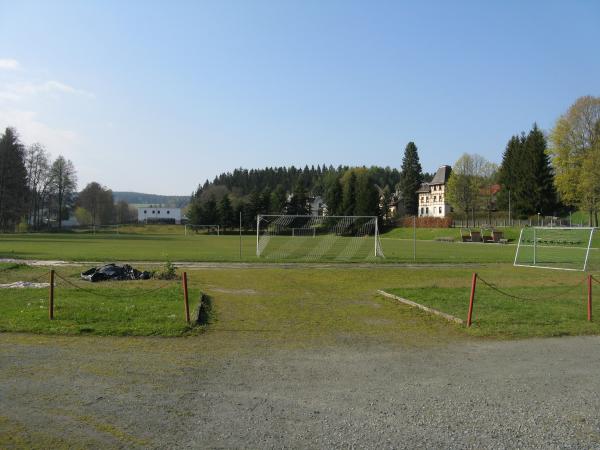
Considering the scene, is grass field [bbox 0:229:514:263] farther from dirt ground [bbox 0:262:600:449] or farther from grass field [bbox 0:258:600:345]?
dirt ground [bbox 0:262:600:449]

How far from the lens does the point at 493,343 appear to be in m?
9.26

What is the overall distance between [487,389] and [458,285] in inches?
470

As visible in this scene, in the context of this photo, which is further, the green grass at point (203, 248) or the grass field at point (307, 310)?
the green grass at point (203, 248)

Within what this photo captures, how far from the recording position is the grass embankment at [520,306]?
10328 mm

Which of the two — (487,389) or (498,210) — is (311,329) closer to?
(487,389)

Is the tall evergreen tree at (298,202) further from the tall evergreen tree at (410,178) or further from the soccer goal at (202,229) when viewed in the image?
the tall evergreen tree at (410,178)

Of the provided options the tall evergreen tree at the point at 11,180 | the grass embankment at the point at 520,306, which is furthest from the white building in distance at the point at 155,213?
the grass embankment at the point at 520,306

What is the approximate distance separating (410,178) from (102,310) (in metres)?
99.9

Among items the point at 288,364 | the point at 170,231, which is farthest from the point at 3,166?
the point at 288,364

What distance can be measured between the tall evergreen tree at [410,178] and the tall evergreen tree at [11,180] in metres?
72.0

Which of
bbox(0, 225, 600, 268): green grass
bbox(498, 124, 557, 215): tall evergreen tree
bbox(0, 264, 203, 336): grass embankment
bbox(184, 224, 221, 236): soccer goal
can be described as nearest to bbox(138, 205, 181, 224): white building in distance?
bbox(0, 225, 600, 268): green grass


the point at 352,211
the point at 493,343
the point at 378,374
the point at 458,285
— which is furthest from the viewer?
the point at 352,211

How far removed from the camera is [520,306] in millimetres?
12844

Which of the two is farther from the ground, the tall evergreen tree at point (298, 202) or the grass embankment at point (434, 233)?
the tall evergreen tree at point (298, 202)
